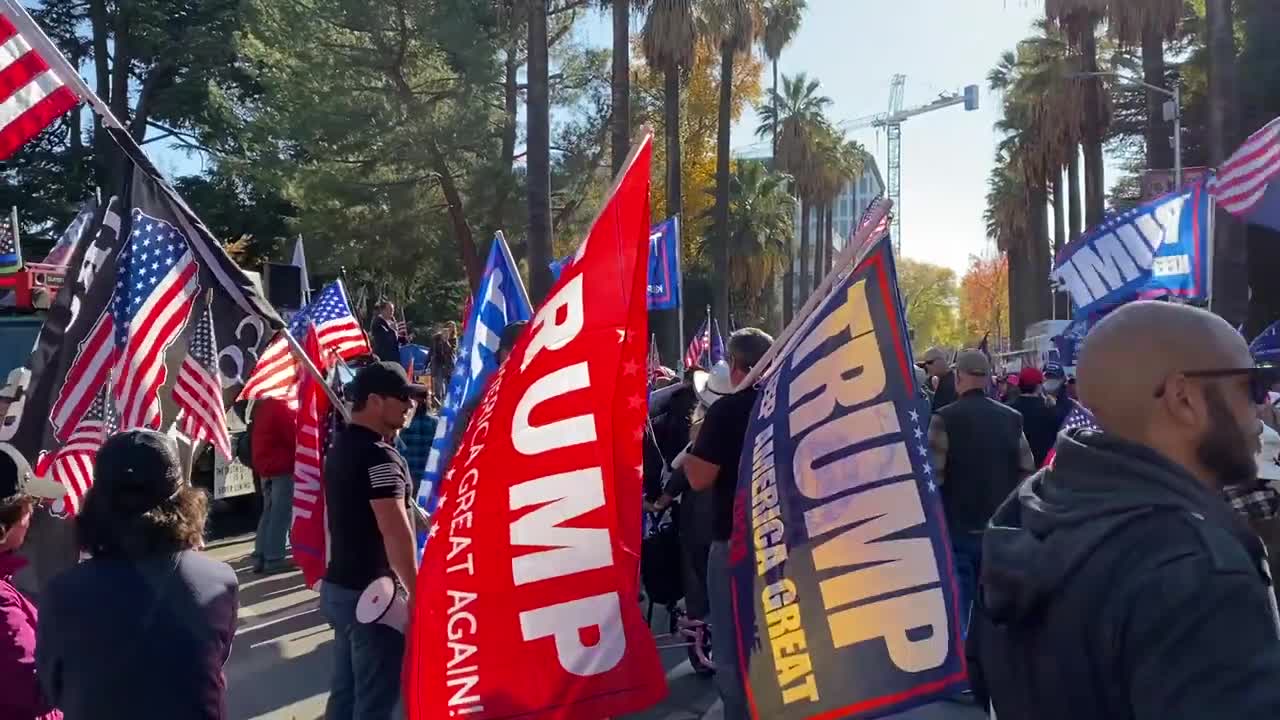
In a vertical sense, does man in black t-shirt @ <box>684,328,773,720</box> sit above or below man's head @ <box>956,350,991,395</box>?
below

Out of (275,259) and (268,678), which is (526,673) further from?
(275,259)

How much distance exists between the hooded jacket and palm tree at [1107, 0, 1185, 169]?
24619mm

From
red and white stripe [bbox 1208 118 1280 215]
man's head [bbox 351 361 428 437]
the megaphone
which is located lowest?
the megaphone

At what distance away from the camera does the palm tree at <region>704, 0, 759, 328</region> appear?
85.9 ft

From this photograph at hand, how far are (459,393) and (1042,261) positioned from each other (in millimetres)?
43661

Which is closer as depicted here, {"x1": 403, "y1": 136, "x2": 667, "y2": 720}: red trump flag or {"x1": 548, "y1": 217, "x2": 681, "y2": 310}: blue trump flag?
{"x1": 403, "y1": 136, "x2": 667, "y2": 720}: red trump flag

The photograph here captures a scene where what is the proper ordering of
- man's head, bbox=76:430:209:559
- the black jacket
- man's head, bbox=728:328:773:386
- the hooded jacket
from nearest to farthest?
the hooded jacket
man's head, bbox=76:430:209:559
man's head, bbox=728:328:773:386
the black jacket

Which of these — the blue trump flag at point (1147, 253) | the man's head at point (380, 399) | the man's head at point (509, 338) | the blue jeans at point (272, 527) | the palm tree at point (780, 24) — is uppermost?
the palm tree at point (780, 24)

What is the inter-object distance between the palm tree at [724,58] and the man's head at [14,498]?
911 inches

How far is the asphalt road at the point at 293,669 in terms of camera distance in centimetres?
588

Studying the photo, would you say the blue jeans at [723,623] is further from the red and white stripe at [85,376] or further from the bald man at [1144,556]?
the bald man at [1144,556]

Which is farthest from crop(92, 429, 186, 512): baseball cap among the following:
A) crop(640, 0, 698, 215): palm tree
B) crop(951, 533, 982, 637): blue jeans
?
crop(640, 0, 698, 215): palm tree

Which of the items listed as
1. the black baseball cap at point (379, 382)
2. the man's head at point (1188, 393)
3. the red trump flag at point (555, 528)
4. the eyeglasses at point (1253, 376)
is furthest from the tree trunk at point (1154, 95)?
the man's head at point (1188, 393)

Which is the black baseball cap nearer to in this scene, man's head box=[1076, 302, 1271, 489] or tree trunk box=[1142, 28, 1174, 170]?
man's head box=[1076, 302, 1271, 489]
